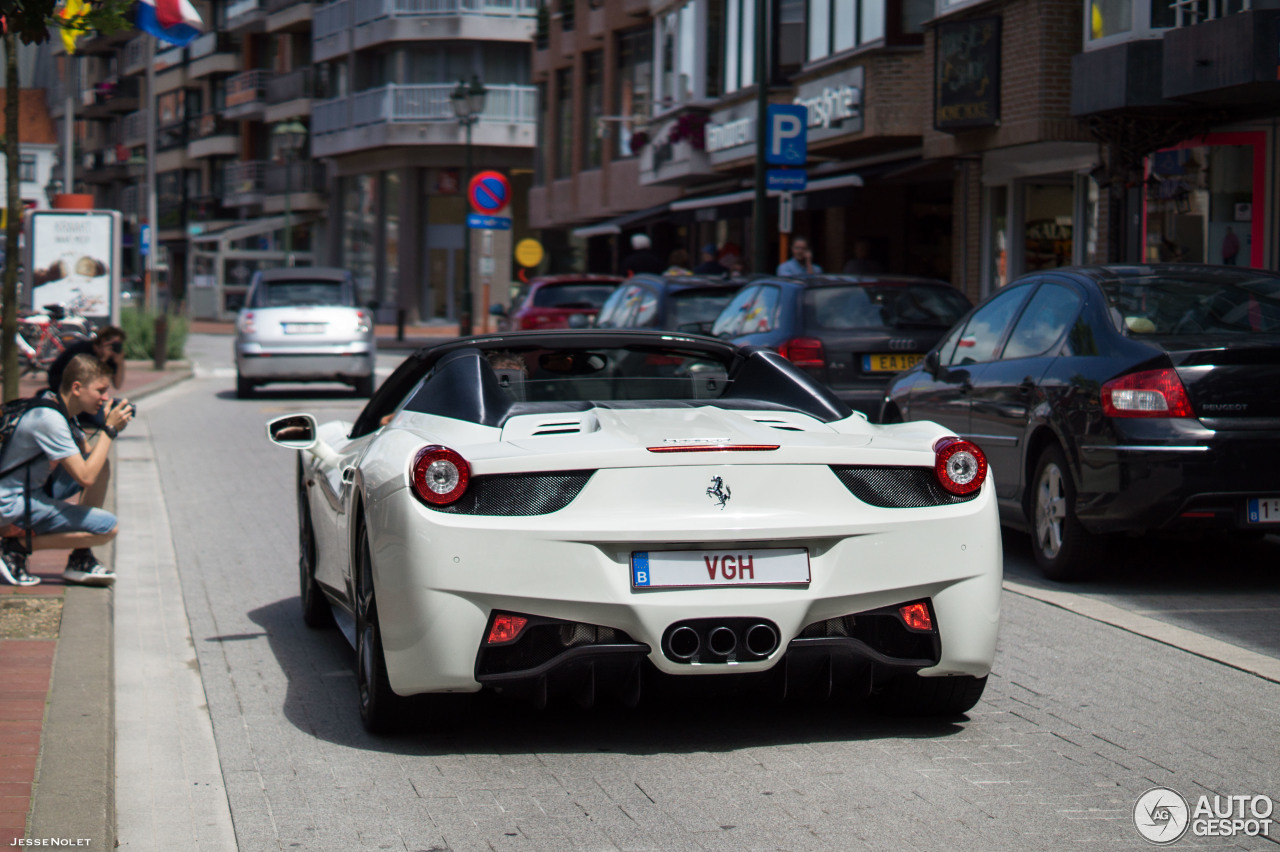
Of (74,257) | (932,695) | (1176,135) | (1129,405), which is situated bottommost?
(932,695)

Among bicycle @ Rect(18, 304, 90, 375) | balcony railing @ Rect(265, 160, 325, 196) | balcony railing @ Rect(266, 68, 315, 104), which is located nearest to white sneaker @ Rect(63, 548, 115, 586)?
bicycle @ Rect(18, 304, 90, 375)

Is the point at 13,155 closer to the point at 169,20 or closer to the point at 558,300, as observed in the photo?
the point at 169,20

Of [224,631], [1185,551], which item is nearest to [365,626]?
[224,631]

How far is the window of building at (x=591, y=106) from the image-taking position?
45500 mm

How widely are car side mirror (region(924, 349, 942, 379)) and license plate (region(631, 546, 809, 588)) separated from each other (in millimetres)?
5496

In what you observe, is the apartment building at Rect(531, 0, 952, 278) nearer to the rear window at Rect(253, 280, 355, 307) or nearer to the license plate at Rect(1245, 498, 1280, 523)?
the rear window at Rect(253, 280, 355, 307)

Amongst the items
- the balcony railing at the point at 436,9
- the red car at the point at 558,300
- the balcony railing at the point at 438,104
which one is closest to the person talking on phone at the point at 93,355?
the red car at the point at 558,300

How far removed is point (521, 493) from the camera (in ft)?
16.5

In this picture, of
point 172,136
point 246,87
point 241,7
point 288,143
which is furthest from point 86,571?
point 172,136

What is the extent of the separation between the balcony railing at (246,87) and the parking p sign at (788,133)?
184ft

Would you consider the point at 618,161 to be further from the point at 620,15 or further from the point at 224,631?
the point at 224,631

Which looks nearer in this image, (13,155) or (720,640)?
(720,640)

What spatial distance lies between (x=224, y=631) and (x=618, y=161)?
36.5 metres

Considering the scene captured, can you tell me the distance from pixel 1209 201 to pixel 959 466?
14364 mm
